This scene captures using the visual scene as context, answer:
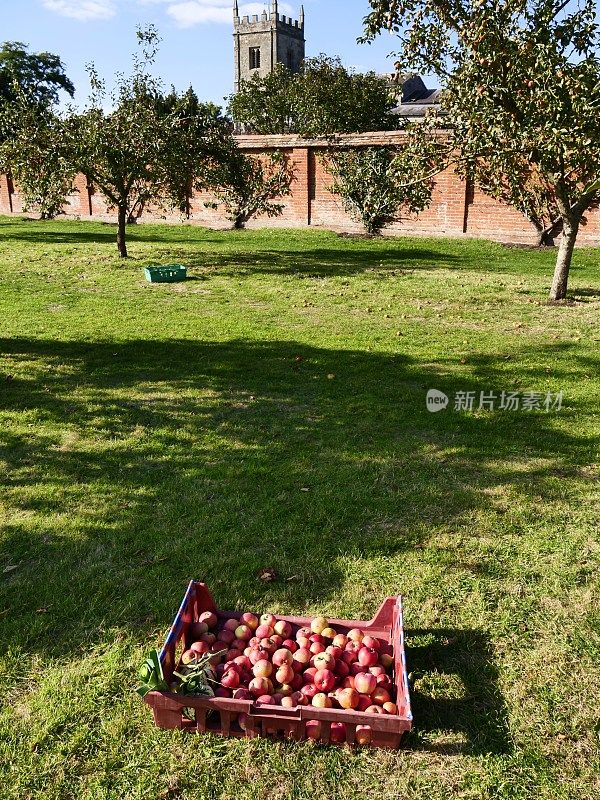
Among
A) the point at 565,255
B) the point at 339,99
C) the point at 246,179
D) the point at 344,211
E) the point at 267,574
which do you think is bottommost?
the point at 267,574

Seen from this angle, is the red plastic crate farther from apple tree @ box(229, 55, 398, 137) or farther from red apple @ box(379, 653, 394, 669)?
apple tree @ box(229, 55, 398, 137)

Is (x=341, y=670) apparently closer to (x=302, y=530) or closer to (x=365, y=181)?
(x=302, y=530)

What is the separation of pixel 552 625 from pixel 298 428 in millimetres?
2981

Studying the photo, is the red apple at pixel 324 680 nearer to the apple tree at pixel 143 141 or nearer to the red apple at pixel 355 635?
the red apple at pixel 355 635

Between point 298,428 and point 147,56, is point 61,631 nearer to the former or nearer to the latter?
point 298,428

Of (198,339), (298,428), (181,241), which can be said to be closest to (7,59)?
(181,241)

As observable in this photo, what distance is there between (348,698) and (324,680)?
5.7 inches

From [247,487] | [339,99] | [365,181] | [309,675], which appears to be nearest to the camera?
[309,675]

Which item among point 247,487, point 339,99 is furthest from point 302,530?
point 339,99

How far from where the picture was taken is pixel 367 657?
2.98 meters

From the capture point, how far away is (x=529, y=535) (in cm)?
433

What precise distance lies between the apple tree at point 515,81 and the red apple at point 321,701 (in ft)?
25.8

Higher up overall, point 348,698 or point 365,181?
point 365,181

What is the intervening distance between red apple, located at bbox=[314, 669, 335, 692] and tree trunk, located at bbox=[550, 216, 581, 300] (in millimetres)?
9533
